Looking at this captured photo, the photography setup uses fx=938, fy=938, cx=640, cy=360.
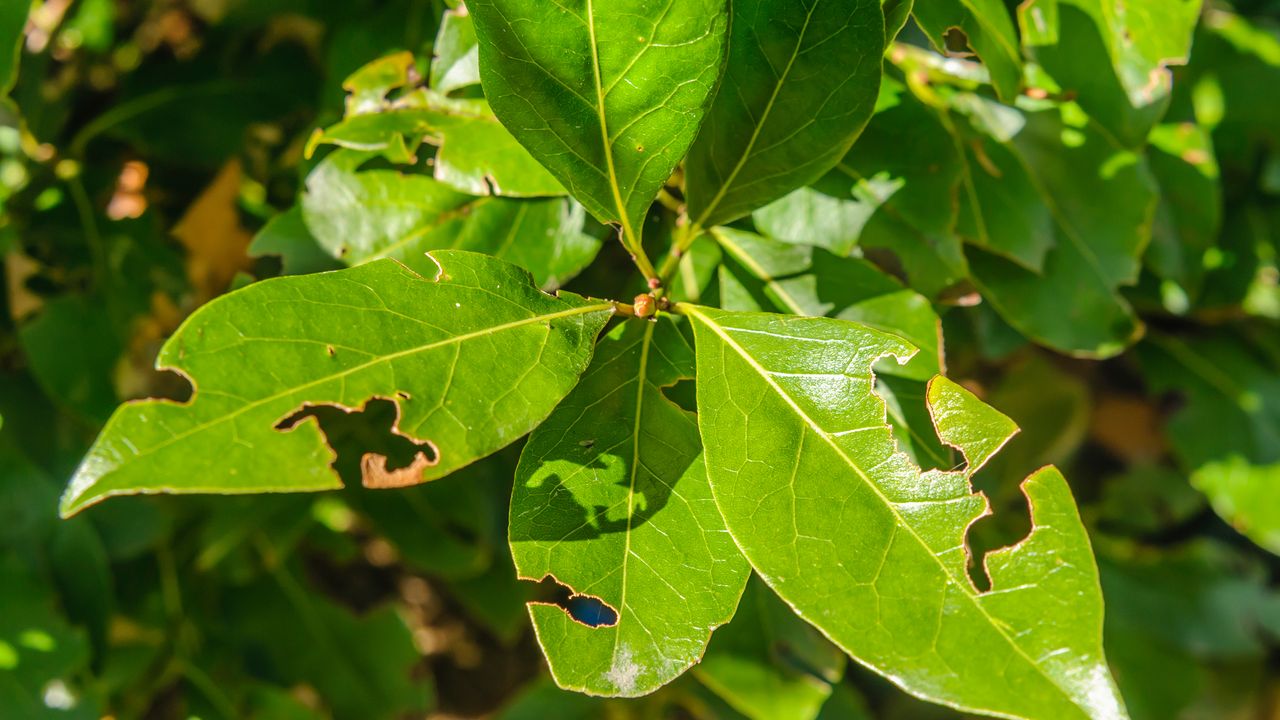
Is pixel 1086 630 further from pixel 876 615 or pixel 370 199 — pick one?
pixel 370 199

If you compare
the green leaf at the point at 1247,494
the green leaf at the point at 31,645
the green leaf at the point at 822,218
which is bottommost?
the green leaf at the point at 1247,494

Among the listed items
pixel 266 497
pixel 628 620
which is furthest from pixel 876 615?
pixel 266 497

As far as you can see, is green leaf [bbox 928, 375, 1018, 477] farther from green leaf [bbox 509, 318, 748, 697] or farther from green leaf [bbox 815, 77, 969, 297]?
green leaf [bbox 815, 77, 969, 297]

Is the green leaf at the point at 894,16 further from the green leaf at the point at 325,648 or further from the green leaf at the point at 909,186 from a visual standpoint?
the green leaf at the point at 325,648

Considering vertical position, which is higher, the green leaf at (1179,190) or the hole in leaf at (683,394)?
the hole in leaf at (683,394)

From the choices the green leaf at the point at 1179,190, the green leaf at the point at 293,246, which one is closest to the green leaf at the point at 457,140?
the green leaf at the point at 293,246
